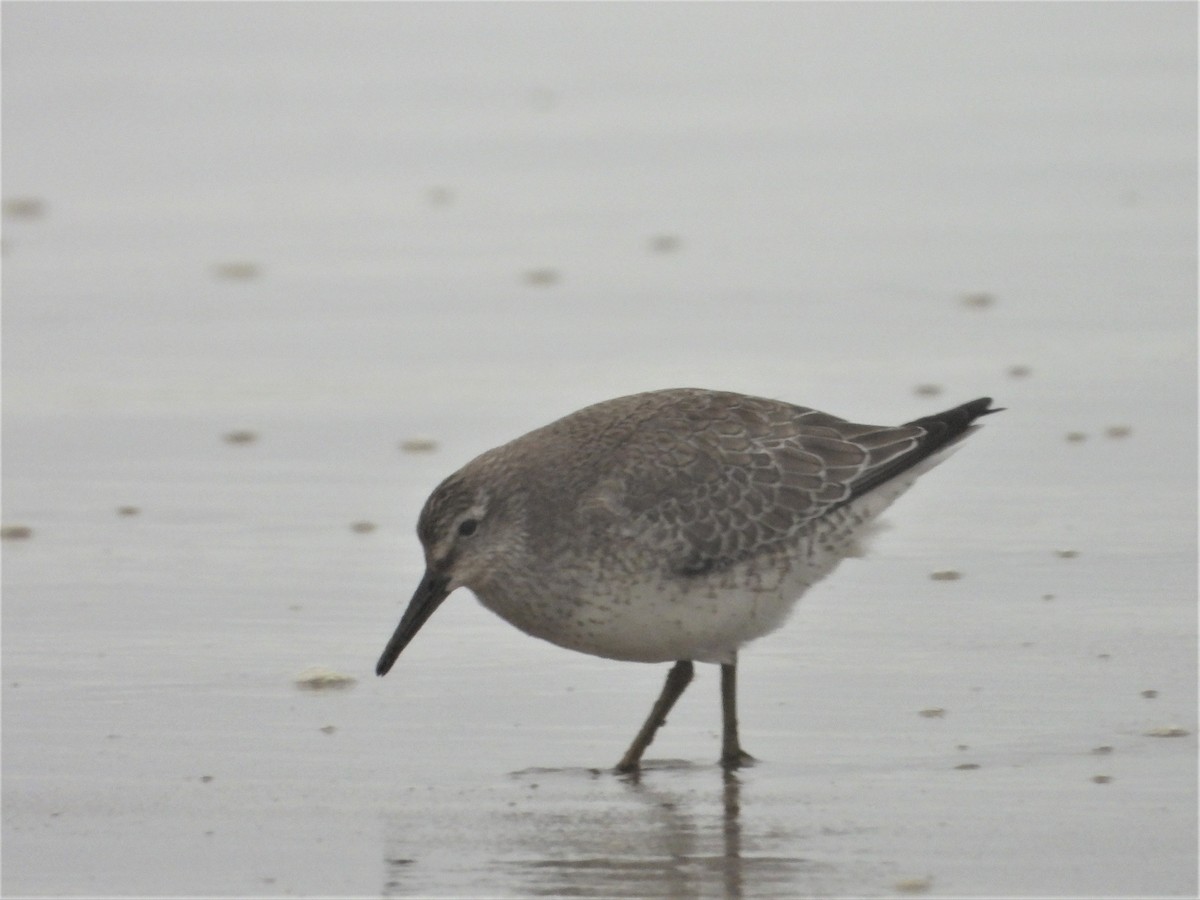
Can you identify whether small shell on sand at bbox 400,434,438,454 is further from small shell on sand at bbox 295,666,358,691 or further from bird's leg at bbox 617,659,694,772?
bird's leg at bbox 617,659,694,772

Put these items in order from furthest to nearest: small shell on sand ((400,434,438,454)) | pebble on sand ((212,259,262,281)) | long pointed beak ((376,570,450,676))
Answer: pebble on sand ((212,259,262,281)), small shell on sand ((400,434,438,454)), long pointed beak ((376,570,450,676))

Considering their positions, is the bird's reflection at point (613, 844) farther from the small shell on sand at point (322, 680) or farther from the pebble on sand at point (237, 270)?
the pebble on sand at point (237, 270)

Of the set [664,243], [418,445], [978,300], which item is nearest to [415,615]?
[418,445]

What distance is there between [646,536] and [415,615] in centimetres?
77

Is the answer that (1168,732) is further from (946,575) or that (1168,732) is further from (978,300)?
(978,300)

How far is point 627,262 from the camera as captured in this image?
13.9 meters

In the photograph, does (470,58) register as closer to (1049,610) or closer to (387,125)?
(387,125)

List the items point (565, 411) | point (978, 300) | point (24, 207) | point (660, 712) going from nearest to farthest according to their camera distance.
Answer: point (660, 712), point (565, 411), point (978, 300), point (24, 207)

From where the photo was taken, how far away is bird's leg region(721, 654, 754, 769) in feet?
24.6

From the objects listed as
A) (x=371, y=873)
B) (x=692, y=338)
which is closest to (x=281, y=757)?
(x=371, y=873)

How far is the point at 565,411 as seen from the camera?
11.1 metres

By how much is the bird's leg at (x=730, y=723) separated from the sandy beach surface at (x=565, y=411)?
116 mm

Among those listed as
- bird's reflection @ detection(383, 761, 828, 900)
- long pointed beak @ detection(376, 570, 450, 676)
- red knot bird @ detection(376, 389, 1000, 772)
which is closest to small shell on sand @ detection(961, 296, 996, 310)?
red knot bird @ detection(376, 389, 1000, 772)

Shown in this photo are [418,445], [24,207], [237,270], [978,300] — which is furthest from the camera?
[24,207]
